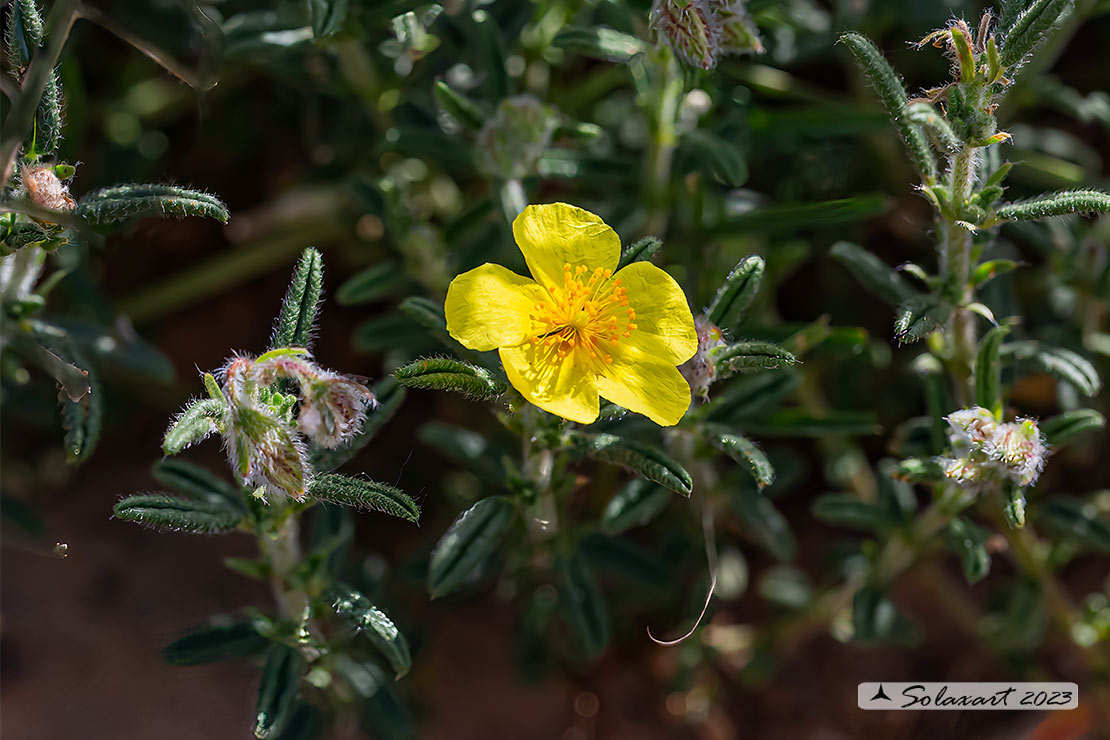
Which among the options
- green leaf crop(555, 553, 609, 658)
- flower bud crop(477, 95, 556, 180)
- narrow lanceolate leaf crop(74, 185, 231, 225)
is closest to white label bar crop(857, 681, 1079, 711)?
green leaf crop(555, 553, 609, 658)

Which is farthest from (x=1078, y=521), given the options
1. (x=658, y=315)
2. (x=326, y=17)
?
(x=326, y=17)

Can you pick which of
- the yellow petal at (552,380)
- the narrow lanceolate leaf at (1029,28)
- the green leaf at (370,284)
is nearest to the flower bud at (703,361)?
the yellow petal at (552,380)

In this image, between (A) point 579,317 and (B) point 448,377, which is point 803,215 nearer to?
(A) point 579,317

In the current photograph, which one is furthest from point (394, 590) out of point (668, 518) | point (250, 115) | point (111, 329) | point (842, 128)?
point (842, 128)

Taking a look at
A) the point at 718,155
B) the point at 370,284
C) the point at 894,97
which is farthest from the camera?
the point at 370,284

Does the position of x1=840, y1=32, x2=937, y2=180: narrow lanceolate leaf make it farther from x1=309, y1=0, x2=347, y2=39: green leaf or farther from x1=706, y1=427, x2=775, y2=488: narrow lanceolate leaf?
x1=309, y1=0, x2=347, y2=39: green leaf
